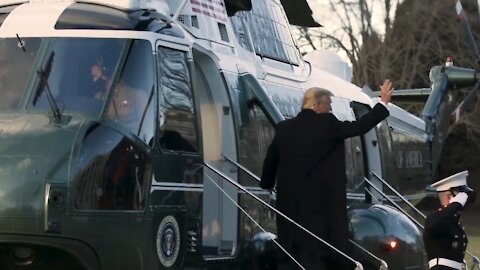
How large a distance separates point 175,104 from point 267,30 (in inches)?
120

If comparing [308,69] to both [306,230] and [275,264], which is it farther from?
[306,230]

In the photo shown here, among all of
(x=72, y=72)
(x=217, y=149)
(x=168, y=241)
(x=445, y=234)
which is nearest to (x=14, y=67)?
(x=72, y=72)

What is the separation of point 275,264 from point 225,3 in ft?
8.50

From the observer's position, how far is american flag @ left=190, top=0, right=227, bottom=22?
26.7 feet

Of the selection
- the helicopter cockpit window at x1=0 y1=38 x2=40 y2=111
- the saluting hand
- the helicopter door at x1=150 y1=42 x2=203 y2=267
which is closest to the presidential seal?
the helicopter door at x1=150 y1=42 x2=203 y2=267

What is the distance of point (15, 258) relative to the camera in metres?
6.43

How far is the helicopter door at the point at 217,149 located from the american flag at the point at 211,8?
61 centimetres

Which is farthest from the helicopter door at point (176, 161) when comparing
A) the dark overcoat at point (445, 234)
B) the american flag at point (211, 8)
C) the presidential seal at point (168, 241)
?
the dark overcoat at point (445, 234)

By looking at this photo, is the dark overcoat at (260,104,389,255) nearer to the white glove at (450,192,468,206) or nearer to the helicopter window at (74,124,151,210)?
the white glove at (450,192,468,206)

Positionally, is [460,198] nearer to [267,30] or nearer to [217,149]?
[217,149]

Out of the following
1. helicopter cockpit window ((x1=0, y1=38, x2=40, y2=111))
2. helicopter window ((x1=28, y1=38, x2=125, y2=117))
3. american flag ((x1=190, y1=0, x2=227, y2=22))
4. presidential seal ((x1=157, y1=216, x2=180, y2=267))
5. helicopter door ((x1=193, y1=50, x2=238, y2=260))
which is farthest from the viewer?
american flag ((x1=190, y1=0, x2=227, y2=22))

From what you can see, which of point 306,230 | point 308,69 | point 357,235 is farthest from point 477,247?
point 306,230

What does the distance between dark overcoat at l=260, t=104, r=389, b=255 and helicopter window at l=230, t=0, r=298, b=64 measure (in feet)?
7.43

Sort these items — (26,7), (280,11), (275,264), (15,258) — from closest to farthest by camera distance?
(15,258)
(26,7)
(275,264)
(280,11)
